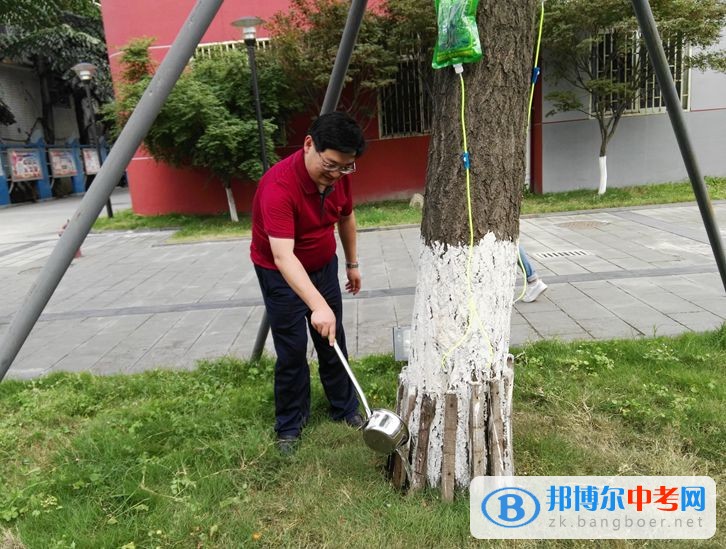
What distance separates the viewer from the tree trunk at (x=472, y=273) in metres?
2.15

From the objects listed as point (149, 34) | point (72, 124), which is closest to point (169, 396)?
point (149, 34)

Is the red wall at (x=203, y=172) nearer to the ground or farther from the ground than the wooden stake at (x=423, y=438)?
farther from the ground

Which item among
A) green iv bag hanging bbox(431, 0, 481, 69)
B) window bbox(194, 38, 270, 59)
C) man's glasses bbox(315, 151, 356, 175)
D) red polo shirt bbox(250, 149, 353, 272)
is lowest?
red polo shirt bbox(250, 149, 353, 272)

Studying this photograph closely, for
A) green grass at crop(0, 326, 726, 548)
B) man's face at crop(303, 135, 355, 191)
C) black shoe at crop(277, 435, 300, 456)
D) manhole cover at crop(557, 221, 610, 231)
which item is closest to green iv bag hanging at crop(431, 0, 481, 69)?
man's face at crop(303, 135, 355, 191)

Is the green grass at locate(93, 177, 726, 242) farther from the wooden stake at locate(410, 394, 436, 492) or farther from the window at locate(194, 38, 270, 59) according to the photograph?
the wooden stake at locate(410, 394, 436, 492)

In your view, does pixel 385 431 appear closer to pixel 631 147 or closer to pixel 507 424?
pixel 507 424

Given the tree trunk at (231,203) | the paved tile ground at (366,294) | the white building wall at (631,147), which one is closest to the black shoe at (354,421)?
the paved tile ground at (366,294)

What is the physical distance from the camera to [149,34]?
11.9 meters

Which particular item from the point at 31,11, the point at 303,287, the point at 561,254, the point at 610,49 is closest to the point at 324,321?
the point at 303,287

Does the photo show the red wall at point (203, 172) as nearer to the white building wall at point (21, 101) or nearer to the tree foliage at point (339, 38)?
the tree foliage at point (339, 38)

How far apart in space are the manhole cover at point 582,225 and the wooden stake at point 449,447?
7155 millimetres

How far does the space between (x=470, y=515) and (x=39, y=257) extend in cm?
936

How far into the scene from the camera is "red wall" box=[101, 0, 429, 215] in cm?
1189

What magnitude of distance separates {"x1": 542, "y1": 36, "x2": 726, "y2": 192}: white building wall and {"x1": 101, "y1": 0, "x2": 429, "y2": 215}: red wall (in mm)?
2806
